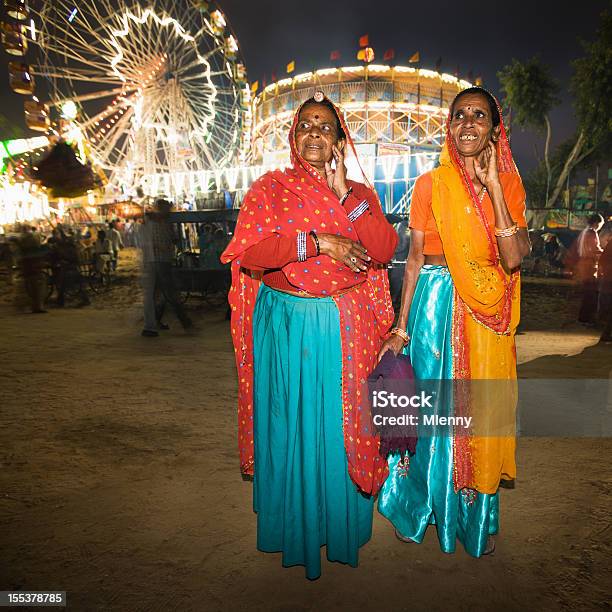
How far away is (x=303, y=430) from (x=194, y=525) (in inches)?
37.2

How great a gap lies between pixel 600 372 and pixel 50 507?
5.16m

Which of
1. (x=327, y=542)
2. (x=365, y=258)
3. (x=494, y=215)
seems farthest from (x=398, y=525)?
(x=494, y=215)

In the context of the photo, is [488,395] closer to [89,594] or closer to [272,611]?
[272,611]

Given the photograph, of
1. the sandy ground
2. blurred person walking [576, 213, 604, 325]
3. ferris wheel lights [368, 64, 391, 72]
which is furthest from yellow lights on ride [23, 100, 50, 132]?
ferris wheel lights [368, 64, 391, 72]

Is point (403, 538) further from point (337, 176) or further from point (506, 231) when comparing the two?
point (337, 176)

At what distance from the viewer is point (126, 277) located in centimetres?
1451

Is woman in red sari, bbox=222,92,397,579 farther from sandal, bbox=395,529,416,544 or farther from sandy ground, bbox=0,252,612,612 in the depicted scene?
sandal, bbox=395,529,416,544

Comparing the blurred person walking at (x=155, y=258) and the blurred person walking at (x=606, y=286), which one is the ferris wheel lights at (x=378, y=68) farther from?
the blurred person walking at (x=155, y=258)

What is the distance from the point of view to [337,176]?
187cm

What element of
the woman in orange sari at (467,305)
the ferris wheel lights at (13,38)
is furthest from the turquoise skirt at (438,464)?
the ferris wheel lights at (13,38)

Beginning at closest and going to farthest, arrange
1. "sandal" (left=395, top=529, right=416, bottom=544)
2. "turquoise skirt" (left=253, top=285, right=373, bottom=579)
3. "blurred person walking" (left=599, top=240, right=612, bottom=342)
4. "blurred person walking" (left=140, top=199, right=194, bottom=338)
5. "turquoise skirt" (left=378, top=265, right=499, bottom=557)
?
"turquoise skirt" (left=253, top=285, right=373, bottom=579), "turquoise skirt" (left=378, top=265, right=499, bottom=557), "sandal" (left=395, top=529, right=416, bottom=544), "blurred person walking" (left=599, top=240, right=612, bottom=342), "blurred person walking" (left=140, top=199, right=194, bottom=338)

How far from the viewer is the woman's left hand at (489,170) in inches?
69.2

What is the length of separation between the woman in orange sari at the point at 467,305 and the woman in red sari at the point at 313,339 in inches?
9.0

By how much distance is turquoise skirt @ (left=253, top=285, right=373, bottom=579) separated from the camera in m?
1.78
